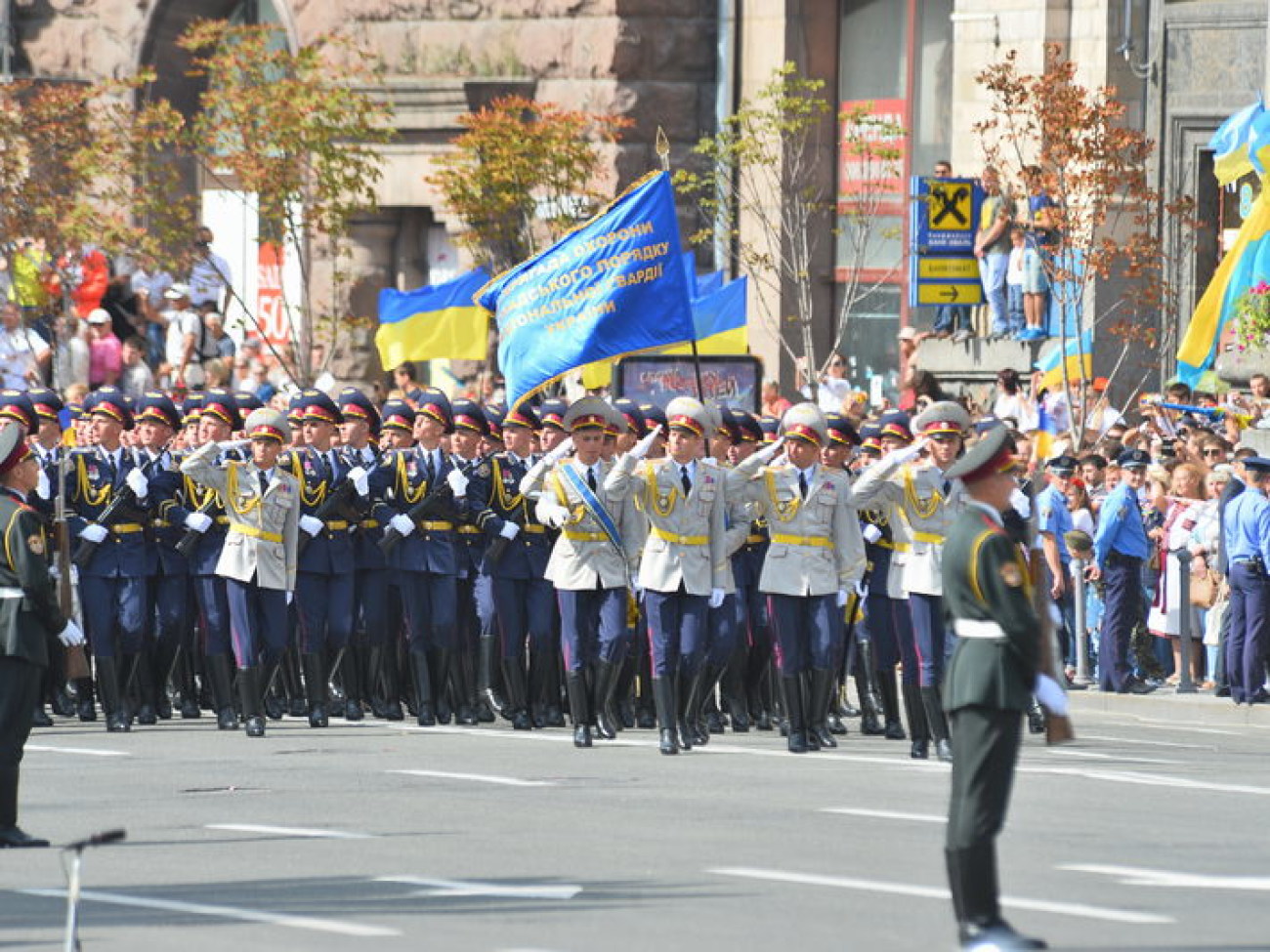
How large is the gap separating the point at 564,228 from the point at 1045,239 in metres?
5.45

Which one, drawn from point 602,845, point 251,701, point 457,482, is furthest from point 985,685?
point 457,482

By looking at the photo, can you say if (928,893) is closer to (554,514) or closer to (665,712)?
(665,712)

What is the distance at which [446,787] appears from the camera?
53.2ft

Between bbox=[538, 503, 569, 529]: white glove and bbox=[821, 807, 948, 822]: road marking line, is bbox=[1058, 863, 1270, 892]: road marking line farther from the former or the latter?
bbox=[538, 503, 569, 529]: white glove

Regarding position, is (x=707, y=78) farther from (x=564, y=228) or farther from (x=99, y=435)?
(x=99, y=435)

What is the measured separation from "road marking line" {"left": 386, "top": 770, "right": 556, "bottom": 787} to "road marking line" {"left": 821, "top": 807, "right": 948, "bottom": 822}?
1.70 metres

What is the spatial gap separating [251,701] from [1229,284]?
9001 millimetres

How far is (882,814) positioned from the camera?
15.1 m

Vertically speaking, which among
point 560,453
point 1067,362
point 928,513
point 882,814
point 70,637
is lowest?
point 882,814

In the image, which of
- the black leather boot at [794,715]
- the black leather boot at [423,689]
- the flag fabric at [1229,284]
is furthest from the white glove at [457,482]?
the flag fabric at [1229,284]

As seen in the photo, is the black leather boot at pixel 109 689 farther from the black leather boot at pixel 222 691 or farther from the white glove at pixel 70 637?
the white glove at pixel 70 637

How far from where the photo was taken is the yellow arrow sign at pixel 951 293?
2917cm

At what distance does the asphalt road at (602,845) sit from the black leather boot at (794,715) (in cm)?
16

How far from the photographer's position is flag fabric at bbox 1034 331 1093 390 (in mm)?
27531
